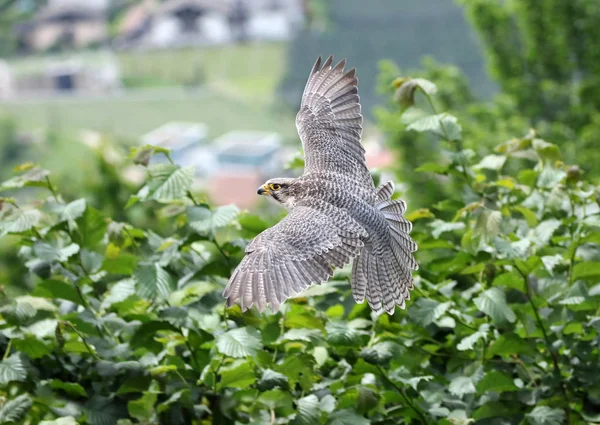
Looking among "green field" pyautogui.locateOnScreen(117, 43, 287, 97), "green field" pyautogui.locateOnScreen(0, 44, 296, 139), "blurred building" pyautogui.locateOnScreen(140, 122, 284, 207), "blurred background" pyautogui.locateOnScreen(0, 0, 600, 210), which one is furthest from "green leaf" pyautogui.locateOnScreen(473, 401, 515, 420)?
"green field" pyautogui.locateOnScreen(117, 43, 287, 97)

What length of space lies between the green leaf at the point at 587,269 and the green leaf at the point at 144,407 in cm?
122

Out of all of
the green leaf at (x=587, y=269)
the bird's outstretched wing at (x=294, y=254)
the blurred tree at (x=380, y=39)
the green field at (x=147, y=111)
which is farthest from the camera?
the green field at (x=147, y=111)

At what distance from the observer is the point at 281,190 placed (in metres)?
2.54

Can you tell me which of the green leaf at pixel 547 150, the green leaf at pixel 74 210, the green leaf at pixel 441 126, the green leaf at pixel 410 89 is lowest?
the green leaf at pixel 74 210

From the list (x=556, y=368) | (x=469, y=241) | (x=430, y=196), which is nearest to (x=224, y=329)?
(x=469, y=241)

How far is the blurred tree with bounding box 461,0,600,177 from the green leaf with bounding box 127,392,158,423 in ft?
36.2

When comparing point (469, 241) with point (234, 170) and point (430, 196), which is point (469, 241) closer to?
point (430, 196)

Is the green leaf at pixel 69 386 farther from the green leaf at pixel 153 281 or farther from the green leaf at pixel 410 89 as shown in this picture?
the green leaf at pixel 410 89

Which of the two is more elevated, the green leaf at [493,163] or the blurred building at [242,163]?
the green leaf at [493,163]

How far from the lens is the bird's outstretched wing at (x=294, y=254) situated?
2.14 m

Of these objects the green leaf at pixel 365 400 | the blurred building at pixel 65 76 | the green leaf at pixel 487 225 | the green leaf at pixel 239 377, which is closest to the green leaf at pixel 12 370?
the green leaf at pixel 239 377

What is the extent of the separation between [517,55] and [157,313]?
41.3 ft

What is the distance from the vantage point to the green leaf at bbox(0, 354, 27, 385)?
2590 mm

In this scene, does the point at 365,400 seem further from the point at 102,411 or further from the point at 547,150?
the point at 547,150
